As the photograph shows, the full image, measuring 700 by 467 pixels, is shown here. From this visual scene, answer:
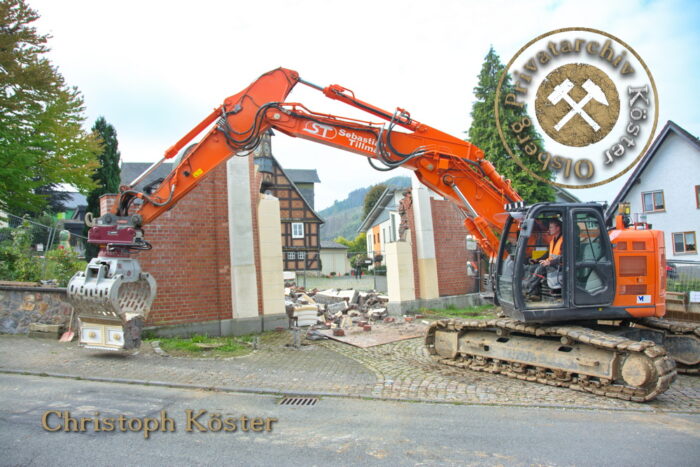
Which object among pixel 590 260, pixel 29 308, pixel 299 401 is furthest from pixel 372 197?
pixel 299 401

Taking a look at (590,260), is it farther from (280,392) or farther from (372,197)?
(372,197)

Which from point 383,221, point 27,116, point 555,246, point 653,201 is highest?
point 27,116

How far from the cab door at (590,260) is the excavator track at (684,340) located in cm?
115

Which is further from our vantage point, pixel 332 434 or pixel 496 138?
pixel 496 138

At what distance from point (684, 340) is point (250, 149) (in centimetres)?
761

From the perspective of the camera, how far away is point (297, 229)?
1597 inches

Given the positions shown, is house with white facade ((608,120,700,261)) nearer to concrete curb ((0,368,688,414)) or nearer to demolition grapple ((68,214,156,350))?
concrete curb ((0,368,688,414))

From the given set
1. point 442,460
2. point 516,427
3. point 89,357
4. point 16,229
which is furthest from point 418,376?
point 16,229

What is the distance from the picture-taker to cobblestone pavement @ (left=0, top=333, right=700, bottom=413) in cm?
608

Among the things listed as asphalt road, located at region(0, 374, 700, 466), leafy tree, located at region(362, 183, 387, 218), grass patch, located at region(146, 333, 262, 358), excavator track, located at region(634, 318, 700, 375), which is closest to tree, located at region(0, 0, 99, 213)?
grass patch, located at region(146, 333, 262, 358)

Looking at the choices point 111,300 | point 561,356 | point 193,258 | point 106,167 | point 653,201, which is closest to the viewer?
point 561,356

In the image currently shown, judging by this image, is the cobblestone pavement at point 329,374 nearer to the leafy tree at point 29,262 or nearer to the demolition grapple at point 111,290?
the demolition grapple at point 111,290

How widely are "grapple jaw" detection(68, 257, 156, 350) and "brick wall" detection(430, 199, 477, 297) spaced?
958 centimetres

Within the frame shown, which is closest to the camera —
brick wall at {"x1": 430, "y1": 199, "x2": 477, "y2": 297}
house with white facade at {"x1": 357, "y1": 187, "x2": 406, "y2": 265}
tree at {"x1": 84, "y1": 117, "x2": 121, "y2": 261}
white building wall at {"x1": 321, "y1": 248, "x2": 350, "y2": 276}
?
brick wall at {"x1": 430, "y1": 199, "x2": 477, "y2": 297}
